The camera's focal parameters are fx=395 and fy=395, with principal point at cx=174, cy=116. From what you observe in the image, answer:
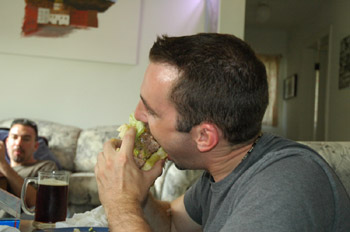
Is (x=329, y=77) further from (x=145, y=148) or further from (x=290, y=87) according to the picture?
(x=145, y=148)

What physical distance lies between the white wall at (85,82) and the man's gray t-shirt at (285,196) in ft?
12.2

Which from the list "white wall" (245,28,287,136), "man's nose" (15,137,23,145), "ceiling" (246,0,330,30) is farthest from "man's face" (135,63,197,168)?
"white wall" (245,28,287,136)

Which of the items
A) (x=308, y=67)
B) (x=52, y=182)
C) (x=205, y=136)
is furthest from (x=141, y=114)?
(x=308, y=67)

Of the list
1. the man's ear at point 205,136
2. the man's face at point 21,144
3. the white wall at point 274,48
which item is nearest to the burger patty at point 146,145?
the man's ear at point 205,136

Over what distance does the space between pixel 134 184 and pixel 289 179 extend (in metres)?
0.47

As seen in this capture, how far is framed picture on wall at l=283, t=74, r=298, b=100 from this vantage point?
7.53 m

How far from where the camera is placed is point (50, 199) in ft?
3.96

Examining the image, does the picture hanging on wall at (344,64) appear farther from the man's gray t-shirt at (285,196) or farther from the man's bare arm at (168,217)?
the man's gray t-shirt at (285,196)

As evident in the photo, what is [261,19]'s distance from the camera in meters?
6.19

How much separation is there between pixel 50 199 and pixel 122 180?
0.27 m

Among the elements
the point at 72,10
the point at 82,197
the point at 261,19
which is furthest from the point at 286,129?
the point at 82,197

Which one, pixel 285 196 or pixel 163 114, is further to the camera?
pixel 163 114

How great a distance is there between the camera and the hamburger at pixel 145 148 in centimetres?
121

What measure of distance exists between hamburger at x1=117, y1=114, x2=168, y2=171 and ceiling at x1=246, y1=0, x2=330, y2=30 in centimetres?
583
